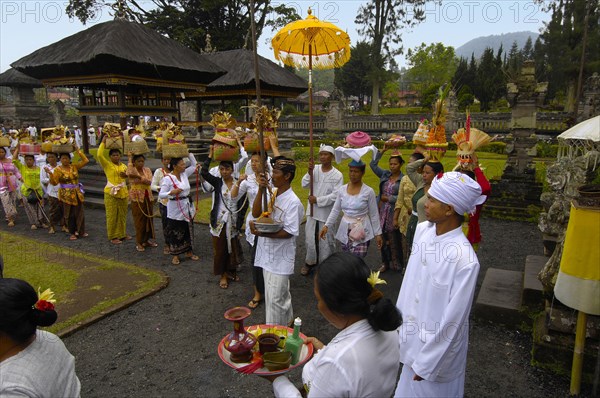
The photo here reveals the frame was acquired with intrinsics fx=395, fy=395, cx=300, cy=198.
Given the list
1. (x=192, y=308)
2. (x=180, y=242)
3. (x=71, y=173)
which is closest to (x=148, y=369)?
(x=192, y=308)

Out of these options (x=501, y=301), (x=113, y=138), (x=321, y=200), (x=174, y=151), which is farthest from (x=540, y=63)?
(x=174, y=151)

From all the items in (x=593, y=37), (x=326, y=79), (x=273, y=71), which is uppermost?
(x=326, y=79)

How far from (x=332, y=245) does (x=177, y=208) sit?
2602mm

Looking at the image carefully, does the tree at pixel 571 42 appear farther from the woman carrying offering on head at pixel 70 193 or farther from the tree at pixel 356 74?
the woman carrying offering on head at pixel 70 193

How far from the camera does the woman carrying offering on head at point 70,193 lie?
7844 millimetres

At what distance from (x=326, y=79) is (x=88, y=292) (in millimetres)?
131123

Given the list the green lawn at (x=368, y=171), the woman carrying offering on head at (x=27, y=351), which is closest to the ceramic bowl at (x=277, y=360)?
the woman carrying offering on head at (x=27, y=351)

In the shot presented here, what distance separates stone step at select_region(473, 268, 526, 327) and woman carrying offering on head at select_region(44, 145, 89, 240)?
7.47m

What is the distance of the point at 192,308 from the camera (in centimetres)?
503

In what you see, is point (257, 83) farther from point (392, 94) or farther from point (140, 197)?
point (392, 94)

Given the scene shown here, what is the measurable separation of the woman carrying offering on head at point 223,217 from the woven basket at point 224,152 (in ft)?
0.47

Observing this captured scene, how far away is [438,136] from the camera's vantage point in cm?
543

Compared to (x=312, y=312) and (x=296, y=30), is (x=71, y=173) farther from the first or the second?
(x=312, y=312)

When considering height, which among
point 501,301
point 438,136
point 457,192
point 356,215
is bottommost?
point 501,301
